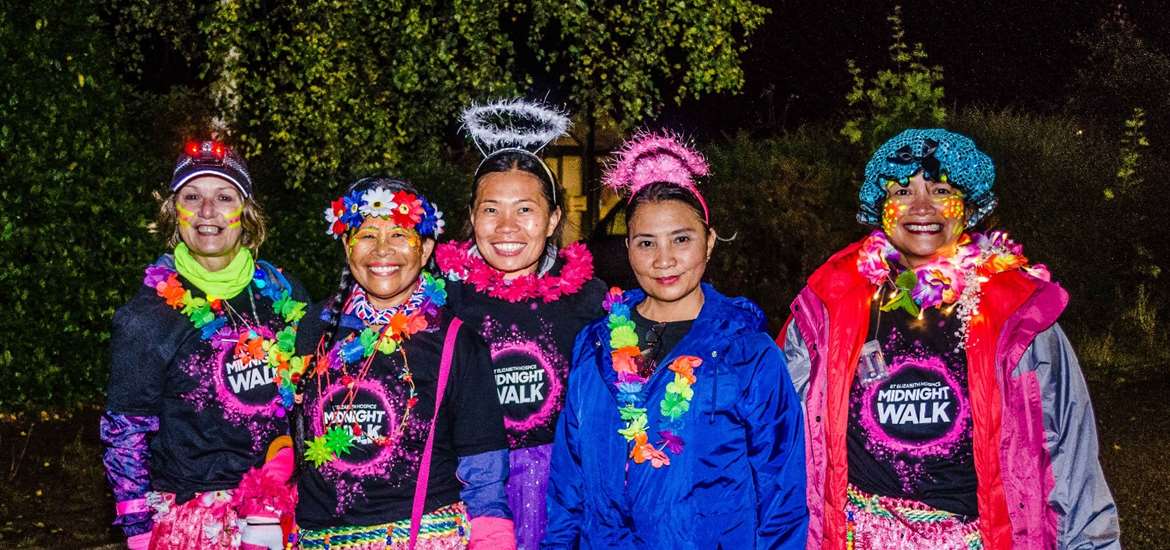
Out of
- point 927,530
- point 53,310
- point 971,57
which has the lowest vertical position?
point 927,530

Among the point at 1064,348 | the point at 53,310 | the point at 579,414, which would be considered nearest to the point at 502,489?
the point at 579,414

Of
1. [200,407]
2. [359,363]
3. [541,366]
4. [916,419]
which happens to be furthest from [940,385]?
[200,407]

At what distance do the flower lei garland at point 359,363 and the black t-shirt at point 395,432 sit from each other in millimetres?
14

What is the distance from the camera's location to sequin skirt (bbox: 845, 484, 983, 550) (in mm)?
2949

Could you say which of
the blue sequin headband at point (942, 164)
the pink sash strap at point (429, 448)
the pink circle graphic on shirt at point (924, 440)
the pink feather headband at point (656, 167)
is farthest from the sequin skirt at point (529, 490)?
the blue sequin headband at point (942, 164)

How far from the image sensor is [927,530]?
296 centimetres

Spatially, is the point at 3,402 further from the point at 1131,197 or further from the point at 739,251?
the point at 1131,197

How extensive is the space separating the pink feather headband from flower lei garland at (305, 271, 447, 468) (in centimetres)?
78

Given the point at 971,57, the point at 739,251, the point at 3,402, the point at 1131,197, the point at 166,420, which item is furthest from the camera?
the point at 971,57

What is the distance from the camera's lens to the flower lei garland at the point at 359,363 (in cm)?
292

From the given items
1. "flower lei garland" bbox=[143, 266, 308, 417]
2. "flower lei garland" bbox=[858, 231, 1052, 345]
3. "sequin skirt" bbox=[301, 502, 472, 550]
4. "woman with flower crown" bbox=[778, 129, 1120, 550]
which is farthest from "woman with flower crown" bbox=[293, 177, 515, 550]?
"flower lei garland" bbox=[858, 231, 1052, 345]

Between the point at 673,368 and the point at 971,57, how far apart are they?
1450cm

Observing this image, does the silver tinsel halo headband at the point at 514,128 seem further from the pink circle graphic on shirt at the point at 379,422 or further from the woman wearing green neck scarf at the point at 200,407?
the pink circle graphic on shirt at the point at 379,422

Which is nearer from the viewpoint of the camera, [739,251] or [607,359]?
[607,359]
